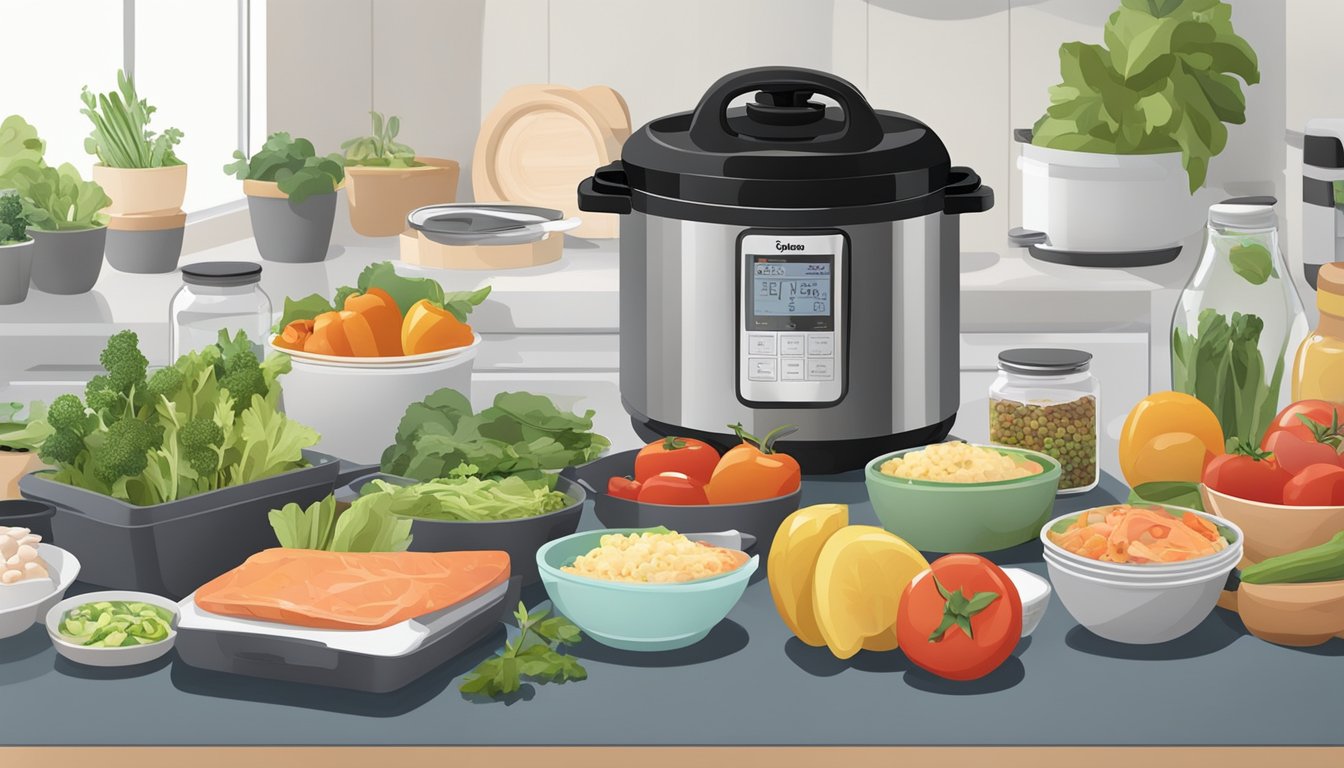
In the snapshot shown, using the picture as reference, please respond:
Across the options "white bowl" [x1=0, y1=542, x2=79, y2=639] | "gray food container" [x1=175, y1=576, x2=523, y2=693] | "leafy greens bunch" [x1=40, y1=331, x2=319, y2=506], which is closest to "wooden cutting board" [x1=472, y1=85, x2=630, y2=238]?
"leafy greens bunch" [x1=40, y1=331, x2=319, y2=506]

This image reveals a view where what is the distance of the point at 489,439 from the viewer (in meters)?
1.53

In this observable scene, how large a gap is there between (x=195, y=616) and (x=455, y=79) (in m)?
2.61

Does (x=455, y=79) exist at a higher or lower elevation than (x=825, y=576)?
higher

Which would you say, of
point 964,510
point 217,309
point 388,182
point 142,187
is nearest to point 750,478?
Result: point 964,510

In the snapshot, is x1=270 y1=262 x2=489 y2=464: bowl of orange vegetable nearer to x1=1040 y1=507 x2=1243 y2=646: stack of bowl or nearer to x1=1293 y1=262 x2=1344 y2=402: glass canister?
x1=1040 y1=507 x2=1243 y2=646: stack of bowl

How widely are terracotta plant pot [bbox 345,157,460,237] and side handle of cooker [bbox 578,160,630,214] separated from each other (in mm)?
1655

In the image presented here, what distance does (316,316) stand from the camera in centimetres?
185

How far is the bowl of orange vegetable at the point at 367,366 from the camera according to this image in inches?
67.4

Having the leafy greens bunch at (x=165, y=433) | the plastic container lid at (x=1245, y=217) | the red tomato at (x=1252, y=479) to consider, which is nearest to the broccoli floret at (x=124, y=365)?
the leafy greens bunch at (x=165, y=433)

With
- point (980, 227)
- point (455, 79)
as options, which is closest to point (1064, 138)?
point (980, 227)

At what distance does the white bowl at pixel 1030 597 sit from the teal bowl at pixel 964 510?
0.15m

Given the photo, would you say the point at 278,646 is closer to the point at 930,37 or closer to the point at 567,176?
the point at 567,176

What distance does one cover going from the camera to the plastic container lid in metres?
1.67

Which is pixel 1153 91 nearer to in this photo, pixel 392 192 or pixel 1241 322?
pixel 1241 322
